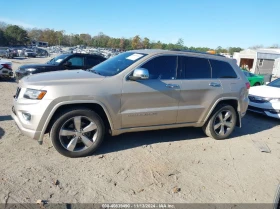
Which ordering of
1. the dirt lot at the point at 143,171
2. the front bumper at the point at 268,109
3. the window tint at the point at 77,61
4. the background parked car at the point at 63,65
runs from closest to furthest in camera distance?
the dirt lot at the point at 143,171 → the front bumper at the point at 268,109 → the background parked car at the point at 63,65 → the window tint at the point at 77,61

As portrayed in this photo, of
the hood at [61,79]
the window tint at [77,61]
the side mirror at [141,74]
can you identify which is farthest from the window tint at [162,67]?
the window tint at [77,61]

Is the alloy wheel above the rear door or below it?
below

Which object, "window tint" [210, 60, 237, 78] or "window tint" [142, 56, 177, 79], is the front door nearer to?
"window tint" [142, 56, 177, 79]

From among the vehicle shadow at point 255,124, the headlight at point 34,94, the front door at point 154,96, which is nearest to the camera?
the headlight at point 34,94

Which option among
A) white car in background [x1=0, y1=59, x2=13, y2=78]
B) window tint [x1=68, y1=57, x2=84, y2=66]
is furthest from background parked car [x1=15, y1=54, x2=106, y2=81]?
white car in background [x1=0, y1=59, x2=13, y2=78]

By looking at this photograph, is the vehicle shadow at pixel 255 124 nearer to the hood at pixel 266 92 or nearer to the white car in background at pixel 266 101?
the white car in background at pixel 266 101

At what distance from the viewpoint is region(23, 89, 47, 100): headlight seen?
11.0ft

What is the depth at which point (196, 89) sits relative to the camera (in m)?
4.37

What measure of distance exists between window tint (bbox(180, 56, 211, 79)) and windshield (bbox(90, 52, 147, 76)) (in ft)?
2.75

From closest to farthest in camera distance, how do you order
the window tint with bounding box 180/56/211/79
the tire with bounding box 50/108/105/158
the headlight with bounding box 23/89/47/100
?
the headlight with bounding box 23/89/47/100
the tire with bounding box 50/108/105/158
the window tint with bounding box 180/56/211/79

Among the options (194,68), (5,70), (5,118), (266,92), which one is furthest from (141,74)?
(5,70)

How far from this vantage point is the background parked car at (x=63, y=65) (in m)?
8.45

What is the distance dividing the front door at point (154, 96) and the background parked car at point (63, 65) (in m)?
5.50

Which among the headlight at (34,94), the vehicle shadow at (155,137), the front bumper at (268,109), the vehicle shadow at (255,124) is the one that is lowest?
the vehicle shadow at (255,124)
